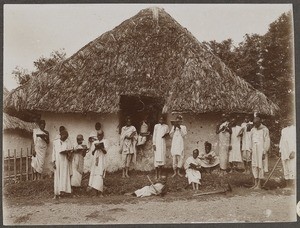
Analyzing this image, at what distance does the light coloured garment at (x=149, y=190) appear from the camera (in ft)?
17.6

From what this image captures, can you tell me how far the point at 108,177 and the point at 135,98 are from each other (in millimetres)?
959

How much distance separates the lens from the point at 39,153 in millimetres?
5391

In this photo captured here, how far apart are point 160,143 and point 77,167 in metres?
0.99

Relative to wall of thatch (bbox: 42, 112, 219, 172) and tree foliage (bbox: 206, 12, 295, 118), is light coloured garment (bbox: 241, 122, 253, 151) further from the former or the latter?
tree foliage (bbox: 206, 12, 295, 118)

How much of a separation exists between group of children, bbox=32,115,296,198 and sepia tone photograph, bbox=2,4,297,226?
0.04 ft

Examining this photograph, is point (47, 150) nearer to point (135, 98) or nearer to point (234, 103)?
point (135, 98)

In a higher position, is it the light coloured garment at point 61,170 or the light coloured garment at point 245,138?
the light coloured garment at point 245,138

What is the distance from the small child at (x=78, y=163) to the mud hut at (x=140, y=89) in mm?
138

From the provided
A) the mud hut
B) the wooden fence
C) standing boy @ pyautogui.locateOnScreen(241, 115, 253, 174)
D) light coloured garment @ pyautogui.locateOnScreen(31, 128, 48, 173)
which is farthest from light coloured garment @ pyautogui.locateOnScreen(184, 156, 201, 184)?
the wooden fence

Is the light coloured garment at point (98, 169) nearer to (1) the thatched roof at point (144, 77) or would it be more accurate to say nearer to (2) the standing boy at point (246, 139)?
(1) the thatched roof at point (144, 77)

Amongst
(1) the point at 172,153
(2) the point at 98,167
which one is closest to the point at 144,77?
(1) the point at 172,153

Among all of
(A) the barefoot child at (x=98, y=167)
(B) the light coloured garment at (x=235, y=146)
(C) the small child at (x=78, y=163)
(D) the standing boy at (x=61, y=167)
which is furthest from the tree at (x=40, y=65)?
(B) the light coloured garment at (x=235, y=146)

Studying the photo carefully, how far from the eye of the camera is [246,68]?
18.2 feet

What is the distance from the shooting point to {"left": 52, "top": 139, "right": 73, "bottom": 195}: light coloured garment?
17.6ft
